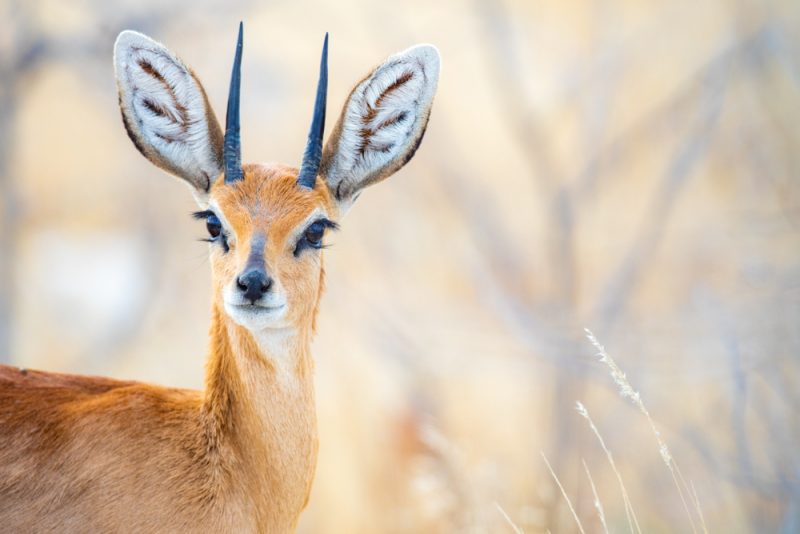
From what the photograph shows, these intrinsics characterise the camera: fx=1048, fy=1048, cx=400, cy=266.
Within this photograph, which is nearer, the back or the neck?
the back

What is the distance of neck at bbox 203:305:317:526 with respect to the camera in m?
4.72

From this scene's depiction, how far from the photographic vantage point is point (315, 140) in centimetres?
500

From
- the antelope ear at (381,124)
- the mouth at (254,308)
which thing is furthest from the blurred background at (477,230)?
the mouth at (254,308)

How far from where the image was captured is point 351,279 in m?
14.2

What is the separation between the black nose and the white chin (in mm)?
55

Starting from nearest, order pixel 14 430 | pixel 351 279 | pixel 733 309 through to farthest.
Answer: pixel 14 430
pixel 733 309
pixel 351 279

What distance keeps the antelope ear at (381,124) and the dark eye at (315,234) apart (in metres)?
0.33

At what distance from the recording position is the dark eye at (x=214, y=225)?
4977mm

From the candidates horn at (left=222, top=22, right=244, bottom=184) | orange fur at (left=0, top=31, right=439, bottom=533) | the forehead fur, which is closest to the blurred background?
orange fur at (left=0, top=31, right=439, bottom=533)

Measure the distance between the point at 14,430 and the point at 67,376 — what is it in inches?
21.6

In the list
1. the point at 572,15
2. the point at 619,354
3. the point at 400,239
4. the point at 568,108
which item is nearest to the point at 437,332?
the point at 400,239

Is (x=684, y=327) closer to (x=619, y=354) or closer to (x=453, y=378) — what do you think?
(x=619, y=354)

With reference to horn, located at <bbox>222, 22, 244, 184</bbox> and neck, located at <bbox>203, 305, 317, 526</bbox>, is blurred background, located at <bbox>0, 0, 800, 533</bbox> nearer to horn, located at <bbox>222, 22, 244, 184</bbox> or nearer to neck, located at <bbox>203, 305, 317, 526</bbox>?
neck, located at <bbox>203, 305, 317, 526</bbox>

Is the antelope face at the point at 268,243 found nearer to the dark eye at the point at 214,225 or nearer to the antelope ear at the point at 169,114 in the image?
the dark eye at the point at 214,225
